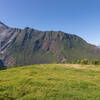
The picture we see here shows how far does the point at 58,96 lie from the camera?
11.9m

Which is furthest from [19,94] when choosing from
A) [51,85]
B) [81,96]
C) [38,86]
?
[81,96]

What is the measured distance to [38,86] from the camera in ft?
47.1

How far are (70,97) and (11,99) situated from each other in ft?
26.2

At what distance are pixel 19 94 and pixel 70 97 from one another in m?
7.26

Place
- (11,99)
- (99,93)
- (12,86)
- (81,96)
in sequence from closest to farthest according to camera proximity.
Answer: (11,99), (81,96), (99,93), (12,86)

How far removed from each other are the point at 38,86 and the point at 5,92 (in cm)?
499

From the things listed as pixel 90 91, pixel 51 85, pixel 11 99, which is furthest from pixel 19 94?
pixel 90 91

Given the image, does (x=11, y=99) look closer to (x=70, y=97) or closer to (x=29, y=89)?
(x=29, y=89)

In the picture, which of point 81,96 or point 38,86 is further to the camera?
point 38,86

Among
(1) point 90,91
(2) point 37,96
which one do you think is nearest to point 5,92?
(2) point 37,96

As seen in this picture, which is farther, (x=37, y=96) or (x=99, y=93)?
(x=99, y=93)

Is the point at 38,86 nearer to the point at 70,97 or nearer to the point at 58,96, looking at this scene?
the point at 58,96

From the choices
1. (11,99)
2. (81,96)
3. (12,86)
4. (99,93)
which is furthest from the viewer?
(12,86)

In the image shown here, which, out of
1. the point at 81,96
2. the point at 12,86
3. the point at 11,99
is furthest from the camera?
the point at 12,86
